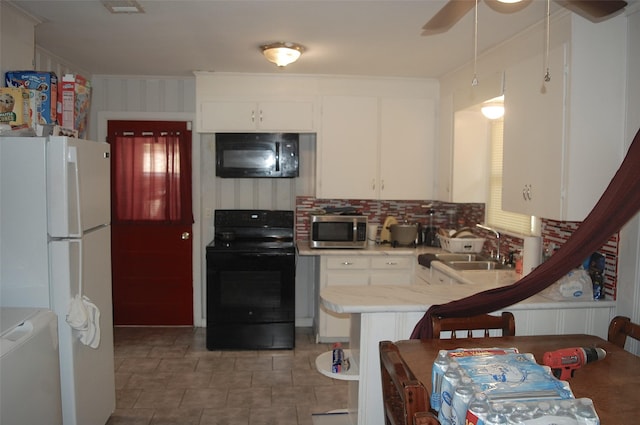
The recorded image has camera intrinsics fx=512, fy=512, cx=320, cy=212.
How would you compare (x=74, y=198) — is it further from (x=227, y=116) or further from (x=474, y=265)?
(x=474, y=265)

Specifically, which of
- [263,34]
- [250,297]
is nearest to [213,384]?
[250,297]

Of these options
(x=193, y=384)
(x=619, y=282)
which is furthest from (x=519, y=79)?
(x=193, y=384)

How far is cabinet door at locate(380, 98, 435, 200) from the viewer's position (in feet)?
15.0

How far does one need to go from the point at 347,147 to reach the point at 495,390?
11.2ft

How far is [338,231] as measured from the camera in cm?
453

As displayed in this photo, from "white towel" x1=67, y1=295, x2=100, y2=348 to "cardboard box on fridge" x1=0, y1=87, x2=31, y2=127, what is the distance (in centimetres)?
92

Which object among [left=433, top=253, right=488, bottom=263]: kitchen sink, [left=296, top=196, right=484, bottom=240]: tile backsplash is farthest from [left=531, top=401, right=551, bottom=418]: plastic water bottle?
[left=296, top=196, right=484, bottom=240]: tile backsplash

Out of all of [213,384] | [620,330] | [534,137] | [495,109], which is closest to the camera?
[620,330]

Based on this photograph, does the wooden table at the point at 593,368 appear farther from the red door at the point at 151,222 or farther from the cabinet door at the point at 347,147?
the red door at the point at 151,222

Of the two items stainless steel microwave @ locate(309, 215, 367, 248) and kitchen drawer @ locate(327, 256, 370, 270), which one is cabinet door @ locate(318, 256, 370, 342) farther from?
stainless steel microwave @ locate(309, 215, 367, 248)

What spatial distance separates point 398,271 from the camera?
447cm

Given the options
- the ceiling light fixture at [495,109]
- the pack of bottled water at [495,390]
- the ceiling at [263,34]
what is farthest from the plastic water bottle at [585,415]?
the ceiling light fixture at [495,109]

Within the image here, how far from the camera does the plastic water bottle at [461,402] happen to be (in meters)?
1.26

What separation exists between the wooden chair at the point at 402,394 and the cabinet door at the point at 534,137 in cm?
146
